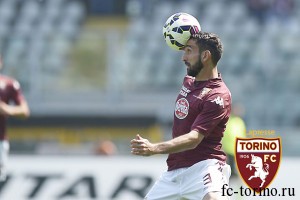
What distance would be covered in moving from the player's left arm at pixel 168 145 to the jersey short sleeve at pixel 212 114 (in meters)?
0.07

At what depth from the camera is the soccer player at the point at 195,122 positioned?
6969 millimetres

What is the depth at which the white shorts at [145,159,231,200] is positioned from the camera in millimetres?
6988

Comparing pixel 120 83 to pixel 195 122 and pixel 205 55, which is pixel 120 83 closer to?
pixel 205 55

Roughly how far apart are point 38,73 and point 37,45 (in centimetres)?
73

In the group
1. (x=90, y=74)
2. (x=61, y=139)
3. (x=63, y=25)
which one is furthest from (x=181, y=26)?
(x=63, y=25)

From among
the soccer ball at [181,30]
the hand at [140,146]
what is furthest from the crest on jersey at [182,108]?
the hand at [140,146]

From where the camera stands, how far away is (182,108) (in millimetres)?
7082

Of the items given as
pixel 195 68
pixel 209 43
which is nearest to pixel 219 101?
pixel 195 68

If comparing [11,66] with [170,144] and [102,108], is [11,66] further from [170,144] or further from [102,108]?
[170,144]

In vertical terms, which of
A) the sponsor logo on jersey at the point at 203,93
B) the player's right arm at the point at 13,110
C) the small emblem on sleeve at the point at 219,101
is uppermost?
the sponsor logo on jersey at the point at 203,93

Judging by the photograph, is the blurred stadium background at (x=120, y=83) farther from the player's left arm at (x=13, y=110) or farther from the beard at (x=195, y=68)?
the beard at (x=195, y=68)

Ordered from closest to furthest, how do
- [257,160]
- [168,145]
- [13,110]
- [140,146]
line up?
[140,146] < [168,145] < [257,160] < [13,110]

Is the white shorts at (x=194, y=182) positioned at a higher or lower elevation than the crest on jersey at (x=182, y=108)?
lower

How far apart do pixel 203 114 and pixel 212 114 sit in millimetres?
68
